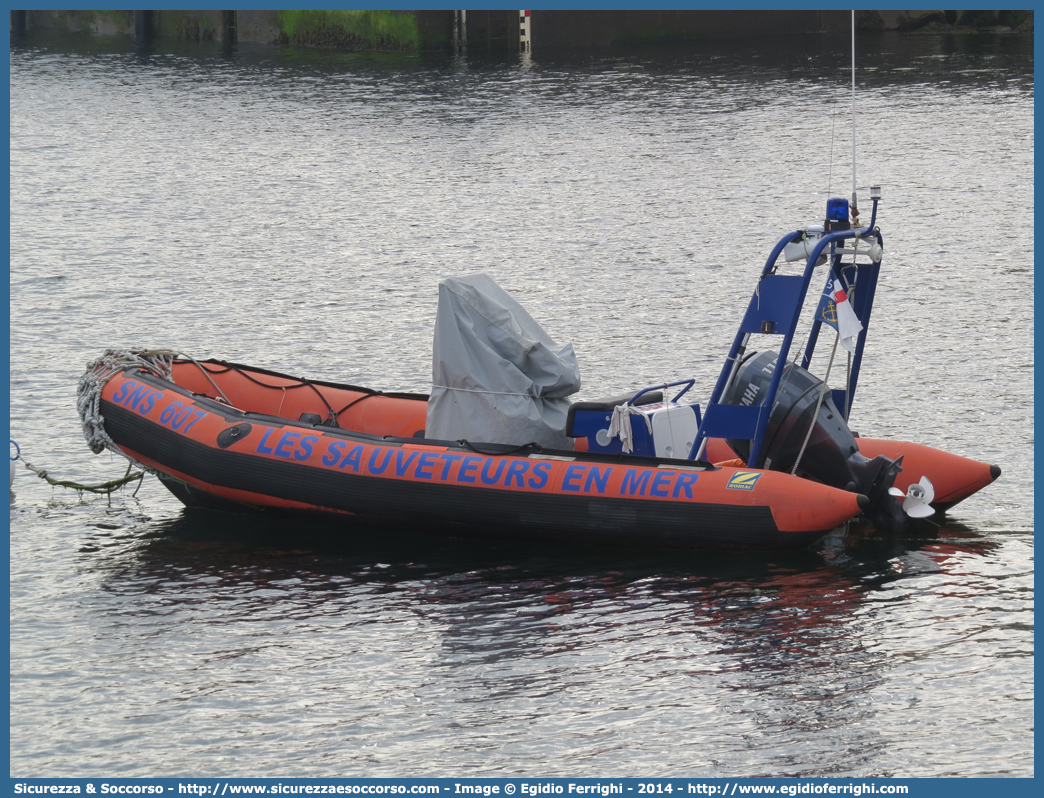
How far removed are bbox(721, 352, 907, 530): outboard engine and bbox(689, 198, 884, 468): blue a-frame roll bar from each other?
116mm

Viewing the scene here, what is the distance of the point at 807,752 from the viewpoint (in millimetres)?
5648

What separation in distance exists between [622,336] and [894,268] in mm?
4259

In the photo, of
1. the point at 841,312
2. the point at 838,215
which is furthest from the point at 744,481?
the point at 838,215

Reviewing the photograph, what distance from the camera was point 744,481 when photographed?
739 centimetres

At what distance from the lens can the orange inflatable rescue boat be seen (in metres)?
7.44

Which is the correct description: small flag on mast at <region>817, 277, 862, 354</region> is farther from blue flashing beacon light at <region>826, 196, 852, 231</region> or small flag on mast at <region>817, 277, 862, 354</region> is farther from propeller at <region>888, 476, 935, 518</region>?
propeller at <region>888, 476, 935, 518</region>

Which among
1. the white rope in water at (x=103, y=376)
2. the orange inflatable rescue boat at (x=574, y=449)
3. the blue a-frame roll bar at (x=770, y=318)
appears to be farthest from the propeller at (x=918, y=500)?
the white rope in water at (x=103, y=376)

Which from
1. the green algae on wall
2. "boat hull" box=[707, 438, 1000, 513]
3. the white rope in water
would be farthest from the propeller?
the green algae on wall

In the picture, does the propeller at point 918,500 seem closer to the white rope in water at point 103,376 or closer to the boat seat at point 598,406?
the boat seat at point 598,406

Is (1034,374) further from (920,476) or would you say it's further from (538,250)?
(538,250)

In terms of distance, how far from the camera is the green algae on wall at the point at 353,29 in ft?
113

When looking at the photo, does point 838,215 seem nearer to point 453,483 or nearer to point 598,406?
point 598,406

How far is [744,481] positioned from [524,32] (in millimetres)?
28846

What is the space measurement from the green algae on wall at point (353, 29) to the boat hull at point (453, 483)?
27587mm
